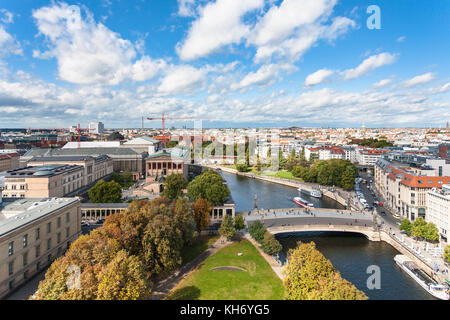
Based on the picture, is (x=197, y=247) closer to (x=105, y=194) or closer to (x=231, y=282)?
(x=231, y=282)

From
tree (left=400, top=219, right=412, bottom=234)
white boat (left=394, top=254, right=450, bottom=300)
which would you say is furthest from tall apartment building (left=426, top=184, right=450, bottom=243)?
white boat (left=394, top=254, right=450, bottom=300)

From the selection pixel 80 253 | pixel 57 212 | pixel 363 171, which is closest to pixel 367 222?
pixel 80 253

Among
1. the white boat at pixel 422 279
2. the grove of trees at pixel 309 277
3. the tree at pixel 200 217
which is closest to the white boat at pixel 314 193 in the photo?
the white boat at pixel 422 279

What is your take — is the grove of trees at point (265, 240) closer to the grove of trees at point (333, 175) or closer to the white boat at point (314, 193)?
the white boat at point (314, 193)

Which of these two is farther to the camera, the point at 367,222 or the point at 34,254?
the point at 367,222

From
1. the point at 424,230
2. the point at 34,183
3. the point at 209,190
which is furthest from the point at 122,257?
the point at 34,183
